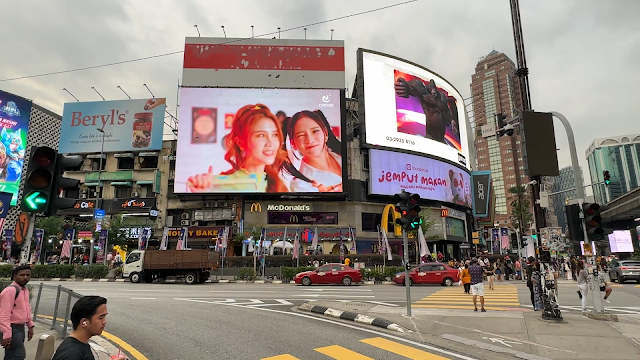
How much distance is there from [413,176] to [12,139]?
184ft

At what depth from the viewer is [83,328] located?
2.91 metres

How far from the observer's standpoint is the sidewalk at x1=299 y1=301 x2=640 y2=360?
24.8ft

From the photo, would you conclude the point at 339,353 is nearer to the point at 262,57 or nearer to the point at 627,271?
the point at 627,271

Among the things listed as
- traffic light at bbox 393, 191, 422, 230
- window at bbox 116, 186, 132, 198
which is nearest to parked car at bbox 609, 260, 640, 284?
traffic light at bbox 393, 191, 422, 230

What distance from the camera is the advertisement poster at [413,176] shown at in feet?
155

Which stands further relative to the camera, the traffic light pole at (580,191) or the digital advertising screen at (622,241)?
the digital advertising screen at (622,241)

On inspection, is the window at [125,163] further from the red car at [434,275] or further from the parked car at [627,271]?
the parked car at [627,271]

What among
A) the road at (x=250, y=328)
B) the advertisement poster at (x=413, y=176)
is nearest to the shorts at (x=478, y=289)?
the road at (x=250, y=328)

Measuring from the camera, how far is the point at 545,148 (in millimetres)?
11734

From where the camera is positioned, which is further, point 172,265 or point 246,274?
point 246,274

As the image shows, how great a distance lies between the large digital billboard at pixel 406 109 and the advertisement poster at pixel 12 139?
1930 inches

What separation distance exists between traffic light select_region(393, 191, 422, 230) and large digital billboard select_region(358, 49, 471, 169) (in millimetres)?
35635

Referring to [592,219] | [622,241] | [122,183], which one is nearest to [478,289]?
[592,219]

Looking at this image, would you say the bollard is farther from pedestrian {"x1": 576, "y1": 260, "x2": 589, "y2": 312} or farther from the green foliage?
the green foliage
